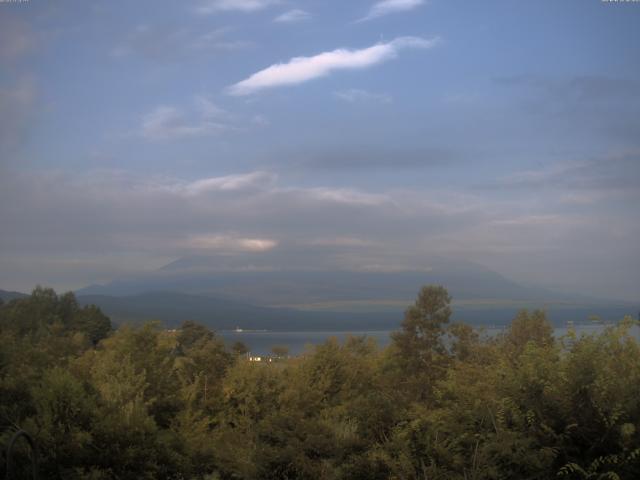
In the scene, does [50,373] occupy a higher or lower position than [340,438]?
higher

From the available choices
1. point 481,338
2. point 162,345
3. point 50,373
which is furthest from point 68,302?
point 50,373

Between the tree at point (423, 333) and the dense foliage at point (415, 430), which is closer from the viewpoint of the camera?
the dense foliage at point (415, 430)

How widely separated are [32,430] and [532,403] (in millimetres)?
5954

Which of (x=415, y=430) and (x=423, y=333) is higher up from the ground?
(x=415, y=430)

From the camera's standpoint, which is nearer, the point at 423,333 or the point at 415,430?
the point at 415,430

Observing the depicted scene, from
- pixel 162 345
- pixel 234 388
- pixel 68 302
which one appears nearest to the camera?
pixel 234 388

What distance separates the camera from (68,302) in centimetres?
7494

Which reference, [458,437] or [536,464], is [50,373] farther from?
[536,464]

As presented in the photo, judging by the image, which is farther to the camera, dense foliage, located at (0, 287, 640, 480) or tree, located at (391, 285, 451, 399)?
tree, located at (391, 285, 451, 399)

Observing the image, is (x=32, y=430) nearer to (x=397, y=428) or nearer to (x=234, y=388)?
(x=397, y=428)

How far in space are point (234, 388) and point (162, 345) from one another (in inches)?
177

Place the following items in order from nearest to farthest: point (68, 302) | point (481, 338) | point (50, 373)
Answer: point (50, 373) → point (481, 338) → point (68, 302)

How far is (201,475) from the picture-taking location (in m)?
9.66

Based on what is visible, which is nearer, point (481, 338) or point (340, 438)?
point (340, 438)
